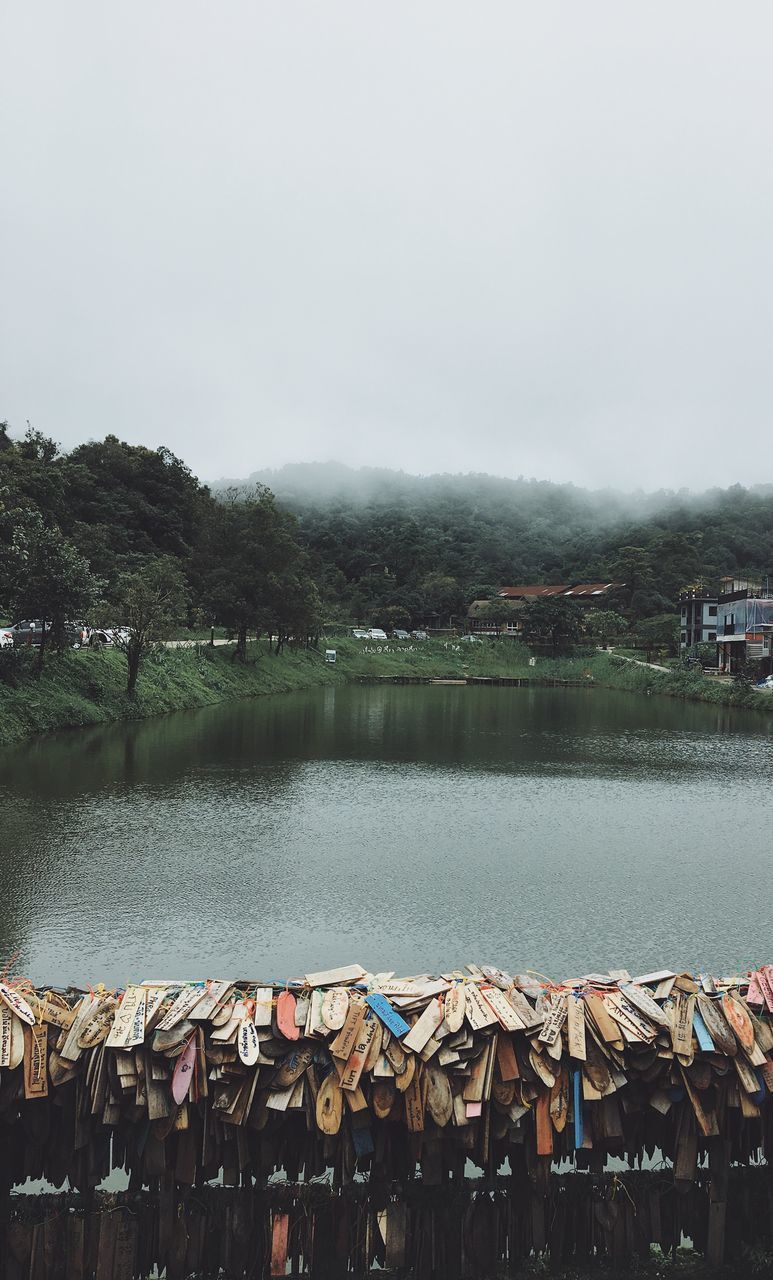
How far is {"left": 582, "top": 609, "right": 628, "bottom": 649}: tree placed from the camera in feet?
300

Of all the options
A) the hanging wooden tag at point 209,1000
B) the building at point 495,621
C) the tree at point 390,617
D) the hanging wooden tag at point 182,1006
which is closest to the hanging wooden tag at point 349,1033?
the hanging wooden tag at point 209,1000

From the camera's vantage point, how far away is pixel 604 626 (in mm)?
93062

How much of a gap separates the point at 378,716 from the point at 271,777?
20.0 m

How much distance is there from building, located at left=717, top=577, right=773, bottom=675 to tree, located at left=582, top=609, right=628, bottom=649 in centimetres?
1567

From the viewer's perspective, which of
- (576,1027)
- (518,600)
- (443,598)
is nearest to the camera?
(576,1027)

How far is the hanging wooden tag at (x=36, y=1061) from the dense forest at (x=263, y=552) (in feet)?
92.9

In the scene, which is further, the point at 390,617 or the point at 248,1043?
the point at 390,617

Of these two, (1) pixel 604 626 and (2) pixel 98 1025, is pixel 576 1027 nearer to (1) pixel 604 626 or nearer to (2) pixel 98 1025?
(2) pixel 98 1025

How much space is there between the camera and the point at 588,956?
12219 millimetres

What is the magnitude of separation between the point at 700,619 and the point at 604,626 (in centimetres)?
1438

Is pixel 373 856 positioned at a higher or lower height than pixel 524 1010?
lower

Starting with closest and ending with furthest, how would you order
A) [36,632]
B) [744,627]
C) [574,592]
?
1. [36,632]
2. [744,627]
3. [574,592]

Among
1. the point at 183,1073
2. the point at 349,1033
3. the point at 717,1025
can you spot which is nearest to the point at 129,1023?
the point at 183,1073

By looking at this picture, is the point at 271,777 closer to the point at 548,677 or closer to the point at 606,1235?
the point at 606,1235
